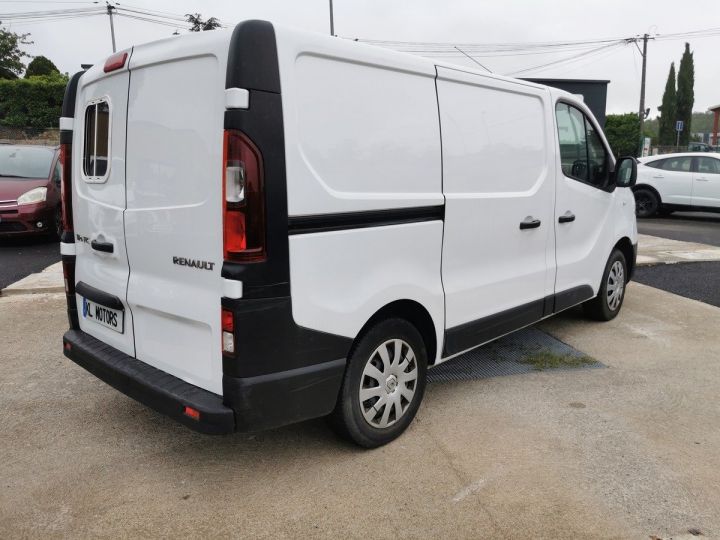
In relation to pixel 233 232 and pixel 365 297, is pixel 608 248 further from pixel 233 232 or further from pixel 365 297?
pixel 233 232

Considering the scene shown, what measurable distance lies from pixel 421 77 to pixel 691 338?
361 cm

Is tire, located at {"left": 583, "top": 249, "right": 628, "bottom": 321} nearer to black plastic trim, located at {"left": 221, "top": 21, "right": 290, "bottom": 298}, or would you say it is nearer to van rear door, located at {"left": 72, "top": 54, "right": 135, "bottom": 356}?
black plastic trim, located at {"left": 221, "top": 21, "right": 290, "bottom": 298}

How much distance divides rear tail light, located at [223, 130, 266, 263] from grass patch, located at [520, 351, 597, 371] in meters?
2.75

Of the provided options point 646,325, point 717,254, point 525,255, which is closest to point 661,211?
point 717,254

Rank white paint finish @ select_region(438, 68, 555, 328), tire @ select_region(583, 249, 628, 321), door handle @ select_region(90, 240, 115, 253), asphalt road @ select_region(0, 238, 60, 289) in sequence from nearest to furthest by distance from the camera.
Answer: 1. door handle @ select_region(90, 240, 115, 253)
2. white paint finish @ select_region(438, 68, 555, 328)
3. tire @ select_region(583, 249, 628, 321)
4. asphalt road @ select_region(0, 238, 60, 289)

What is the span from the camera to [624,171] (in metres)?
5.22

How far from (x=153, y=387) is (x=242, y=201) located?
1.03 metres

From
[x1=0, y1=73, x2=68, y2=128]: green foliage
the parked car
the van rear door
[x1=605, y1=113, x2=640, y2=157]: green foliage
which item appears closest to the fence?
[x1=0, y1=73, x2=68, y2=128]: green foliage

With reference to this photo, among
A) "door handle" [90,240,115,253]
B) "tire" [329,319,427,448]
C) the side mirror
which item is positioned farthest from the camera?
the side mirror

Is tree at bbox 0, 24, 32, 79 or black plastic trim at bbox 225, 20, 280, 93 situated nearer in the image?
black plastic trim at bbox 225, 20, 280, 93

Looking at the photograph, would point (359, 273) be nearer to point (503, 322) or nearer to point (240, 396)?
point (240, 396)

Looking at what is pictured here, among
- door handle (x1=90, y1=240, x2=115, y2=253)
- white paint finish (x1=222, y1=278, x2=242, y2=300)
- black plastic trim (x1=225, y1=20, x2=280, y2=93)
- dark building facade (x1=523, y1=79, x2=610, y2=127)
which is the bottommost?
white paint finish (x1=222, y1=278, x2=242, y2=300)

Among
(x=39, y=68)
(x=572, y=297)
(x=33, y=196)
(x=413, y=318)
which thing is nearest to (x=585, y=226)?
(x=572, y=297)

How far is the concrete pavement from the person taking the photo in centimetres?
262
